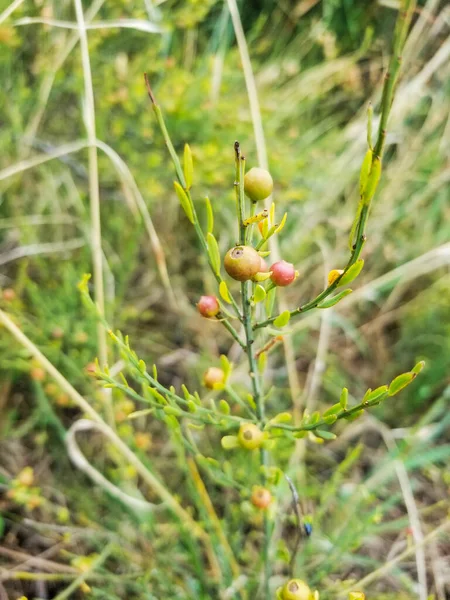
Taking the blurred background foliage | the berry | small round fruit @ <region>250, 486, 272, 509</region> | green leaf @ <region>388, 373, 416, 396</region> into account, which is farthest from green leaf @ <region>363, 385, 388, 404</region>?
the berry

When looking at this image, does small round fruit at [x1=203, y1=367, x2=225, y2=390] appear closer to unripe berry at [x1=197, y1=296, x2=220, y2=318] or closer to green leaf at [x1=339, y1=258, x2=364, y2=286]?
unripe berry at [x1=197, y1=296, x2=220, y2=318]

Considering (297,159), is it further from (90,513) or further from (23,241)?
(90,513)

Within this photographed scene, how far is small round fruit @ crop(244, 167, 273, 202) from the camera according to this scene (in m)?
0.40

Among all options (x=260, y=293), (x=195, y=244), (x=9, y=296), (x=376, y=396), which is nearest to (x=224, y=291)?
(x=260, y=293)

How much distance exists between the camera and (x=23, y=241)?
114cm

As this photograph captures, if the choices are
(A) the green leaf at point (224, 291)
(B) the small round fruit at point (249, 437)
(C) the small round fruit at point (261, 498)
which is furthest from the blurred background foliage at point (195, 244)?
(A) the green leaf at point (224, 291)

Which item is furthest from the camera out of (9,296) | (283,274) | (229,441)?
(9,296)

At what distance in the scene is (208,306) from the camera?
446mm

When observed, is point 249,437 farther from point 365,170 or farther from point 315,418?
point 365,170

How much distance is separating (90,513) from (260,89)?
110 cm

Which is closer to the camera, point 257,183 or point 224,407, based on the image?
point 257,183

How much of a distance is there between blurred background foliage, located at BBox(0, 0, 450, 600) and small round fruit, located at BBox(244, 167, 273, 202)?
565mm

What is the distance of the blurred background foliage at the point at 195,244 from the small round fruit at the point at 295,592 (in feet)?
1.27

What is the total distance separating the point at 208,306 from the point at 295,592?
0.87 feet
